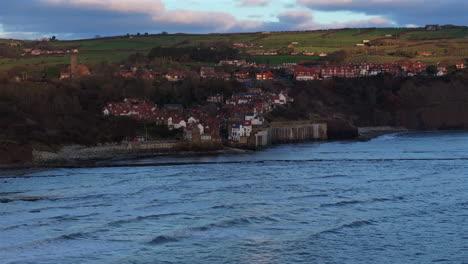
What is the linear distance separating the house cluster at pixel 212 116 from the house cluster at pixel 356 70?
15.2m

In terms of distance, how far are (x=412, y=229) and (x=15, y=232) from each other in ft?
34.5

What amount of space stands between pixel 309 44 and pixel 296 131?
44.7 meters

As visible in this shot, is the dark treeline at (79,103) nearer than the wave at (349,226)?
No

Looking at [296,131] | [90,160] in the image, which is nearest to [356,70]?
[296,131]

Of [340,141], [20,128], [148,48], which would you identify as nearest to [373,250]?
[20,128]

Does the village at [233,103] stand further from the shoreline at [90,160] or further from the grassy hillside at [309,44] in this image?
the grassy hillside at [309,44]

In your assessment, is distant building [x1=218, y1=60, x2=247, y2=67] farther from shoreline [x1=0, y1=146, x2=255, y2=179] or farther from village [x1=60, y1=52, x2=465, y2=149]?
shoreline [x1=0, y1=146, x2=255, y2=179]

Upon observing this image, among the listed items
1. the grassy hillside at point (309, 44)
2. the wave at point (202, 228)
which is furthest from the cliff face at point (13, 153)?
the grassy hillside at point (309, 44)

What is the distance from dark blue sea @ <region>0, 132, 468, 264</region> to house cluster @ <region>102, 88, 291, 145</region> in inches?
351

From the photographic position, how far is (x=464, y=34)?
96.8 metres

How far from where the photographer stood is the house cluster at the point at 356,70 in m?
75.7

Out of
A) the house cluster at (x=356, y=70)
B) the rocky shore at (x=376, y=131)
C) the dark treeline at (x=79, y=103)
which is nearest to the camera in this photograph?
the dark treeline at (x=79, y=103)

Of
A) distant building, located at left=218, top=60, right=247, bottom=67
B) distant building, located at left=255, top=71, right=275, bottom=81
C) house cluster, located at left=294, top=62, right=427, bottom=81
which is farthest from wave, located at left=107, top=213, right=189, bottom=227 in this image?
distant building, located at left=218, top=60, right=247, bottom=67

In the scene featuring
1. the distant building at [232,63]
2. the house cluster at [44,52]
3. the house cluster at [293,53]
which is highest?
the house cluster at [44,52]
